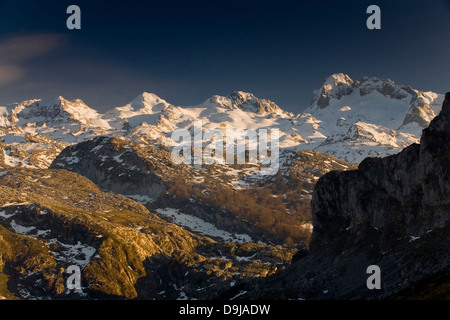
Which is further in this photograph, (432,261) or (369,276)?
(369,276)

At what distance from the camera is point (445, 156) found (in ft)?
644
